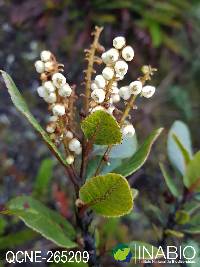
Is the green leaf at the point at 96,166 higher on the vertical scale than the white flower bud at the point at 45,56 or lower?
lower

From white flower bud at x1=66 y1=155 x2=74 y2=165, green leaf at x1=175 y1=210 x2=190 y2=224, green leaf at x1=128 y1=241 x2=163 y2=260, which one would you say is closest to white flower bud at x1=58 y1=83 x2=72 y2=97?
white flower bud at x1=66 y1=155 x2=74 y2=165

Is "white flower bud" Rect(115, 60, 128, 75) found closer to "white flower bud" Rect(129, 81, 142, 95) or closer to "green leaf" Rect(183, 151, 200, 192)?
"white flower bud" Rect(129, 81, 142, 95)

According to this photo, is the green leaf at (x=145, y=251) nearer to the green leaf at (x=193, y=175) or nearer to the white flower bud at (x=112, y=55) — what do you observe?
the green leaf at (x=193, y=175)

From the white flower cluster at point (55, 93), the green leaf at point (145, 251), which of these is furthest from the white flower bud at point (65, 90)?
the green leaf at point (145, 251)

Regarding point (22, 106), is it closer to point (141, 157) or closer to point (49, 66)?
point (49, 66)

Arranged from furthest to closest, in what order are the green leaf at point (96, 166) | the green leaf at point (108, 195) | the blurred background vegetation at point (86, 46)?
the blurred background vegetation at point (86, 46) → the green leaf at point (96, 166) → the green leaf at point (108, 195)

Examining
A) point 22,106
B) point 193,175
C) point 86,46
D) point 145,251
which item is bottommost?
point 145,251

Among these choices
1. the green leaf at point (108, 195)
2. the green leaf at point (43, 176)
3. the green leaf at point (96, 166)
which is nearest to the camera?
the green leaf at point (108, 195)

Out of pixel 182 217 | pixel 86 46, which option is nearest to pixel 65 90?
pixel 182 217
